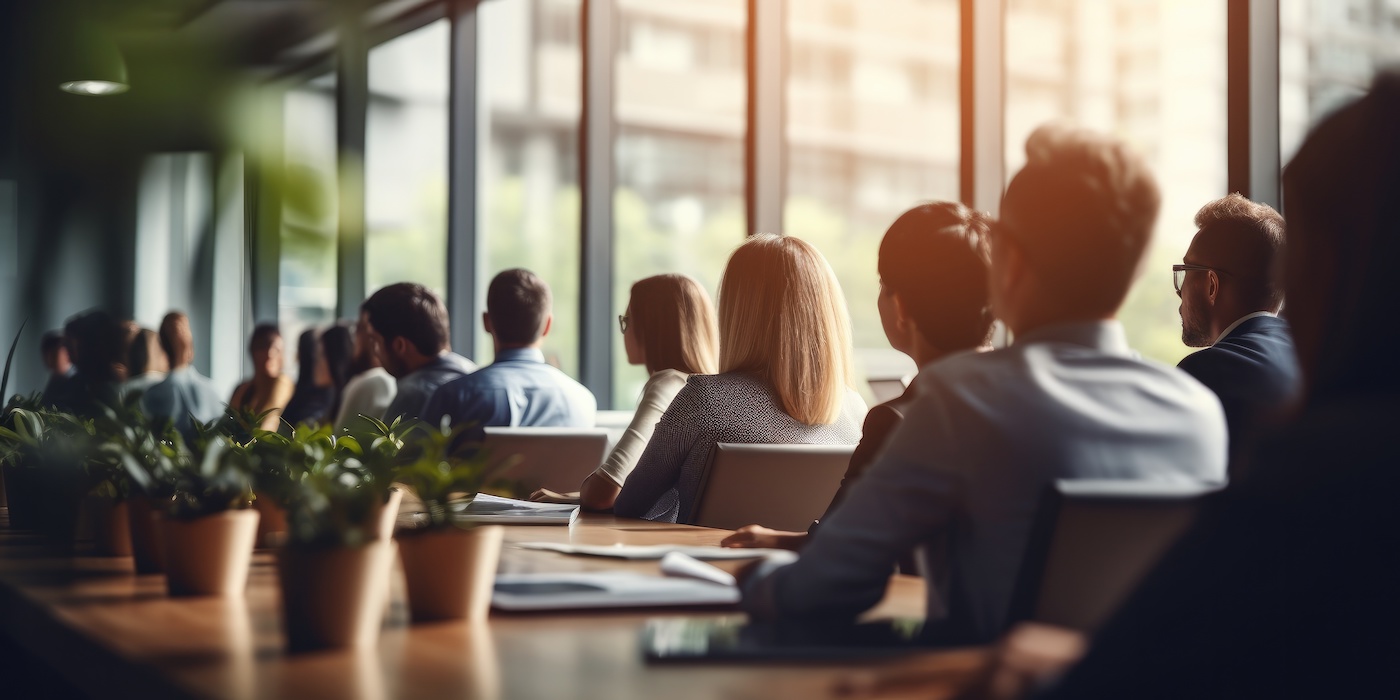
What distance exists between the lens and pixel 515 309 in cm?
398

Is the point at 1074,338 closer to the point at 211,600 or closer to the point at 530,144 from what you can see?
the point at 211,600

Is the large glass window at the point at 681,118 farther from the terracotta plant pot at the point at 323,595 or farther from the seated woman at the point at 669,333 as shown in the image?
the terracotta plant pot at the point at 323,595

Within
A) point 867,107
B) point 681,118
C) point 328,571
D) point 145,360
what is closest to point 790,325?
point 328,571

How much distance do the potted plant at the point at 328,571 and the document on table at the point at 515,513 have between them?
2.92 feet

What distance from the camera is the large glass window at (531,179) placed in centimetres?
643

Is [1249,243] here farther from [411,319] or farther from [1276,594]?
[411,319]

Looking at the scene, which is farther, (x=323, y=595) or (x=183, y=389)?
(x=183, y=389)

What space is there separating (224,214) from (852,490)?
2.27ft

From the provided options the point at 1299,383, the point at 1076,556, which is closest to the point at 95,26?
the point at 1076,556

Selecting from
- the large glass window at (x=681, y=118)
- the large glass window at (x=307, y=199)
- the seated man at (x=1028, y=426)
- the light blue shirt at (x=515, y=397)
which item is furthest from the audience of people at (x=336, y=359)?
the large glass window at (x=681, y=118)

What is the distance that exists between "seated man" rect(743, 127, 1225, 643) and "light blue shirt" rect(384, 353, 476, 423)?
307 centimetres

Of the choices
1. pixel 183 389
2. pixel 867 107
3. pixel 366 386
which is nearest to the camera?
pixel 366 386

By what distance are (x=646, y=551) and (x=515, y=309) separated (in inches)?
97.7

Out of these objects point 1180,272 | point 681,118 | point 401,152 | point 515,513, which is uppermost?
point 681,118
